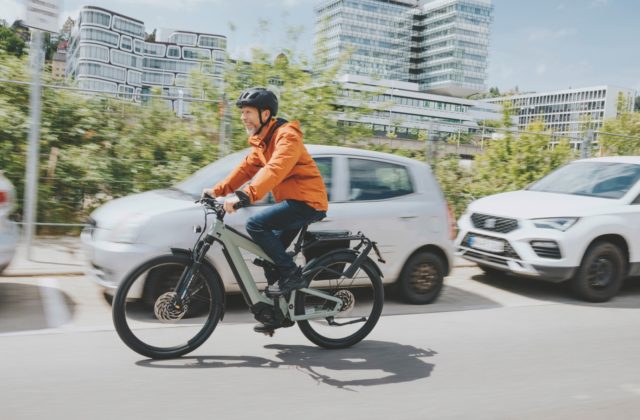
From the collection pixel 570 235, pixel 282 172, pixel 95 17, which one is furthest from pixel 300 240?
pixel 95 17

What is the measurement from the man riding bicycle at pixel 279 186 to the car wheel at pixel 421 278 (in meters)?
2.07

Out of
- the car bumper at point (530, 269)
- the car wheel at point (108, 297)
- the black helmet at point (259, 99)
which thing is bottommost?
the car wheel at point (108, 297)

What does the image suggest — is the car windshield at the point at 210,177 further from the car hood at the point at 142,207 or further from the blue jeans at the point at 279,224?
the blue jeans at the point at 279,224

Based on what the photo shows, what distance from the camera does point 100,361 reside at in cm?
433

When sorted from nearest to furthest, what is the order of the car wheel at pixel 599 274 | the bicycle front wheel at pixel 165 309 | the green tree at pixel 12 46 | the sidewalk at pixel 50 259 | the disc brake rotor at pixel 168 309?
the bicycle front wheel at pixel 165 309 < the disc brake rotor at pixel 168 309 < the car wheel at pixel 599 274 < the sidewalk at pixel 50 259 < the green tree at pixel 12 46

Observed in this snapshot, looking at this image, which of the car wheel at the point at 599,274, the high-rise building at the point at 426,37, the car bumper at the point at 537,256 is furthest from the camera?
the high-rise building at the point at 426,37

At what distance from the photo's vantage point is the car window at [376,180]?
6262 millimetres

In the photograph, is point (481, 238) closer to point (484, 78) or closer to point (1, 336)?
point (1, 336)

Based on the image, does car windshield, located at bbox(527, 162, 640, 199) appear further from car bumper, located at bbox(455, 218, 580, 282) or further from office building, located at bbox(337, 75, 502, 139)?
office building, located at bbox(337, 75, 502, 139)

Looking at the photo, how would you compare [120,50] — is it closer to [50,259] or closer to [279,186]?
[50,259]

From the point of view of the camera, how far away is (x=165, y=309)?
440 centimetres

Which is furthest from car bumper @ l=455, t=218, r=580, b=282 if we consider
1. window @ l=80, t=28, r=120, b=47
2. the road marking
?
window @ l=80, t=28, r=120, b=47

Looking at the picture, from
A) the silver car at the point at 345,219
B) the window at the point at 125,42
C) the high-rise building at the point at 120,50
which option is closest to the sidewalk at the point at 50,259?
the silver car at the point at 345,219

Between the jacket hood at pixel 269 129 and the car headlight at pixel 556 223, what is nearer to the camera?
the jacket hood at pixel 269 129
